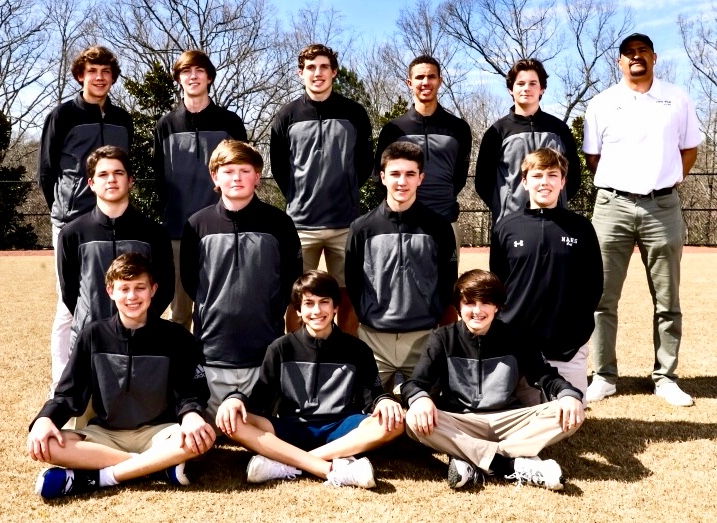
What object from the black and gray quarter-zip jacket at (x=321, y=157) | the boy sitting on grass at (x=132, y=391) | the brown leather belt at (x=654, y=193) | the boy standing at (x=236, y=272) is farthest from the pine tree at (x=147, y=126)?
the boy sitting on grass at (x=132, y=391)

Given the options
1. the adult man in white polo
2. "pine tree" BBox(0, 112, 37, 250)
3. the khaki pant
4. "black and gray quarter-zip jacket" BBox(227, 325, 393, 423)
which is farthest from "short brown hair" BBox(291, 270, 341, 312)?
"pine tree" BBox(0, 112, 37, 250)

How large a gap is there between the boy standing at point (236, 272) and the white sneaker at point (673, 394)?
2.80 meters

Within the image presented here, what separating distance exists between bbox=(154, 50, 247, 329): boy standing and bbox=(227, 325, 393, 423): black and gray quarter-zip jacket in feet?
4.64

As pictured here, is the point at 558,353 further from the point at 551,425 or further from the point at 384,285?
the point at 384,285

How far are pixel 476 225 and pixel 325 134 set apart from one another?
17.5 metres

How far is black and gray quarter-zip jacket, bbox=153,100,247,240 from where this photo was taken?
467cm

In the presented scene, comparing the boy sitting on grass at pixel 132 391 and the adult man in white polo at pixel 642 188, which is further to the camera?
the adult man in white polo at pixel 642 188

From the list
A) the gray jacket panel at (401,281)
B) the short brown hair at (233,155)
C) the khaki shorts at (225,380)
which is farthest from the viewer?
the gray jacket panel at (401,281)

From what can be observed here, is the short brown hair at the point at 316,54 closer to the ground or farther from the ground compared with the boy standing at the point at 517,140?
farther from the ground

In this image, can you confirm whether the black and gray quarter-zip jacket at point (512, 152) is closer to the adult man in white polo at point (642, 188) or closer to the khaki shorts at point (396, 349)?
the adult man in white polo at point (642, 188)

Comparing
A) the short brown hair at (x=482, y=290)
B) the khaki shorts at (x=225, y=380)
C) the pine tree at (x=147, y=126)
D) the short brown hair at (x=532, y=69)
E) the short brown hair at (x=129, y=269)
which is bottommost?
the khaki shorts at (x=225, y=380)

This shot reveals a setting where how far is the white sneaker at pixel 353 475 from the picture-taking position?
332 centimetres

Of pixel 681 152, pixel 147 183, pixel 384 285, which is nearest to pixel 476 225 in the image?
pixel 147 183

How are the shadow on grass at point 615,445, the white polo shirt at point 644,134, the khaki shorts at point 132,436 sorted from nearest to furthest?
the khaki shorts at point 132,436, the shadow on grass at point 615,445, the white polo shirt at point 644,134
